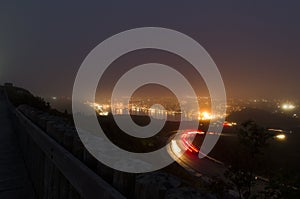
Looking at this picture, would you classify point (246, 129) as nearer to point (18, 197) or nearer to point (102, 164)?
point (18, 197)

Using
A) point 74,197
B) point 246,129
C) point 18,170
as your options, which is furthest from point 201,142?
point 74,197

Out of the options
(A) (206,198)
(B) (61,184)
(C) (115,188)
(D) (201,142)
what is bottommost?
(D) (201,142)

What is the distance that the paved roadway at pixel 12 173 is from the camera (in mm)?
5125

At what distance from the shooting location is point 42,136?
171 inches

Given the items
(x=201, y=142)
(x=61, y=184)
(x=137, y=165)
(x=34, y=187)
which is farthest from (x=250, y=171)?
(x=201, y=142)

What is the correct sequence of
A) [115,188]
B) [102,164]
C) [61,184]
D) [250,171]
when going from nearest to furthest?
[115,188] → [102,164] → [61,184] → [250,171]

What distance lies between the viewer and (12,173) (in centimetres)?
617

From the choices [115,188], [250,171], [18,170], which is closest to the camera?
[115,188]

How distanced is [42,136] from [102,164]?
2.19 metres

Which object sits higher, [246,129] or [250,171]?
[246,129]

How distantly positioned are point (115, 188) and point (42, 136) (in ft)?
8.40

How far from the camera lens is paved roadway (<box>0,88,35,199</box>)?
512cm

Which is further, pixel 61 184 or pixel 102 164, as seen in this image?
pixel 61 184

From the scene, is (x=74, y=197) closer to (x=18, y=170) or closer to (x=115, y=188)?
(x=115, y=188)
